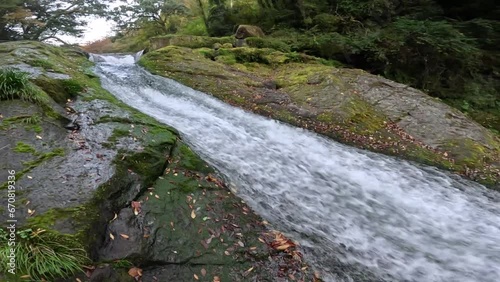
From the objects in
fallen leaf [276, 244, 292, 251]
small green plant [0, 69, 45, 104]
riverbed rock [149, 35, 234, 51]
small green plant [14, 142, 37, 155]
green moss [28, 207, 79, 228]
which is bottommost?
riverbed rock [149, 35, 234, 51]

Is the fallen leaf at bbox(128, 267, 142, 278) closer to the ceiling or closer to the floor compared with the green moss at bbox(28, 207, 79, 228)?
closer to the floor

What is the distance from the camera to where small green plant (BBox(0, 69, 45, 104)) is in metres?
4.96

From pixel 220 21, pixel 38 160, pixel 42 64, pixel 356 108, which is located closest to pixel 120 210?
pixel 38 160

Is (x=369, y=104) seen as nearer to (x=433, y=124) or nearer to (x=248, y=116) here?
(x=433, y=124)

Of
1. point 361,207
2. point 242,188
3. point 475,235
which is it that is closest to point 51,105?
point 242,188

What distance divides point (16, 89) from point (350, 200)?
549 cm

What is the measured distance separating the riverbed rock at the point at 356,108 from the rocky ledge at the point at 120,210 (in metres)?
3.77

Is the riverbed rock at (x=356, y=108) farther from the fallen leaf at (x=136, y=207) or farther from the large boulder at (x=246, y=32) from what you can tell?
the fallen leaf at (x=136, y=207)

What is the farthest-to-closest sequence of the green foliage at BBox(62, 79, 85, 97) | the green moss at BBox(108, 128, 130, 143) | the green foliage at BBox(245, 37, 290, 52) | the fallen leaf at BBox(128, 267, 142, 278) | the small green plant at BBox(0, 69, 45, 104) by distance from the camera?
the green foliage at BBox(245, 37, 290, 52), the green foliage at BBox(62, 79, 85, 97), the small green plant at BBox(0, 69, 45, 104), the green moss at BBox(108, 128, 130, 143), the fallen leaf at BBox(128, 267, 142, 278)

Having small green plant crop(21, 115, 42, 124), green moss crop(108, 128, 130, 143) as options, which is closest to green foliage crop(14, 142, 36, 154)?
small green plant crop(21, 115, 42, 124)

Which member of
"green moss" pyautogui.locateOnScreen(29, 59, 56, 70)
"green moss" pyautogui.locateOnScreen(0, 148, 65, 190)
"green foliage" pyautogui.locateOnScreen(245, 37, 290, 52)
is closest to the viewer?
"green moss" pyautogui.locateOnScreen(0, 148, 65, 190)

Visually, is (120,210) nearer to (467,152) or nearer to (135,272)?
(135,272)

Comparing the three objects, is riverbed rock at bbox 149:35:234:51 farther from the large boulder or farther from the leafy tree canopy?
the leafy tree canopy

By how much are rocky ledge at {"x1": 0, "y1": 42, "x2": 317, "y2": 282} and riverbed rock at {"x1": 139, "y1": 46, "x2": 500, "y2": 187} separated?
377 centimetres
